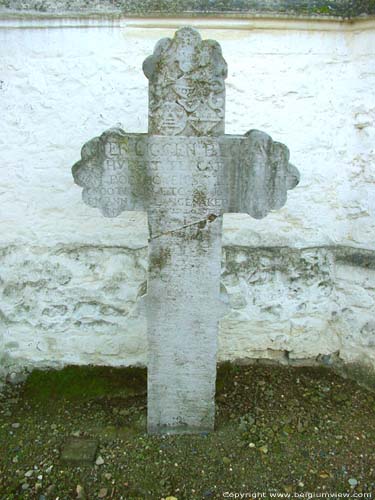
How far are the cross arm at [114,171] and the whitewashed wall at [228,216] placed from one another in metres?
0.95

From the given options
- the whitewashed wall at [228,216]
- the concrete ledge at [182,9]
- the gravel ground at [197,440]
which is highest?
the concrete ledge at [182,9]

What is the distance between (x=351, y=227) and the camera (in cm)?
395

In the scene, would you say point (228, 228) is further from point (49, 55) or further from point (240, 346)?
point (49, 55)

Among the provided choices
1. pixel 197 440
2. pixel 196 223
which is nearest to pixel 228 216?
pixel 196 223

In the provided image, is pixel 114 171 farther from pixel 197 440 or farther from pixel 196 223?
pixel 197 440

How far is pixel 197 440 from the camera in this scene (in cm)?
333

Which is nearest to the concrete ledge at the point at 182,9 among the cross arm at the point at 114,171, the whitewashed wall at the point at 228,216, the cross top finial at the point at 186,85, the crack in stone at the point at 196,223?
the whitewashed wall at the point at 228,216

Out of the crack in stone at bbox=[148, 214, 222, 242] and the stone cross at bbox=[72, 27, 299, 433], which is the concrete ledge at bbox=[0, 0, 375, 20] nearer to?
the stone cross at bbox=[72, 27, 299, 433]

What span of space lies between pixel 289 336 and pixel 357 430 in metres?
1.00

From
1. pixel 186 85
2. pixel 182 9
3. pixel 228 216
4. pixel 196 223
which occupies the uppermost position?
pixel 182 9

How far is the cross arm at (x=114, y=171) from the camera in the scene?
2832mm

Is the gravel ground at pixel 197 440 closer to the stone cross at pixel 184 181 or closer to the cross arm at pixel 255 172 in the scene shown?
the stone cross at pixel 184 181

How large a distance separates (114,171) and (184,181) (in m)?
0.44

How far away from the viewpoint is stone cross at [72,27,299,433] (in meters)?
2.71
